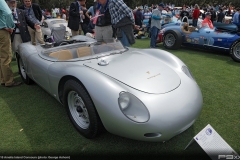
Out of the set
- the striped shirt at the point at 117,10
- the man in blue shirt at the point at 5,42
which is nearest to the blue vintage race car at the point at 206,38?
the striped shirt at the point at 117,10

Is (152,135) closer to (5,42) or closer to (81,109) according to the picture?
(81,109)

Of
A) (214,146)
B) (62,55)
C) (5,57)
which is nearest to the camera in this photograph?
(214,146)

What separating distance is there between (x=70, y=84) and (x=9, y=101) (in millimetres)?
1748

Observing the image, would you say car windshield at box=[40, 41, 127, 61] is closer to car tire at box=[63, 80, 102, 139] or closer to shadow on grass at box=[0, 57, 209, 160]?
car tire at box=[63, 80, 102, 139]

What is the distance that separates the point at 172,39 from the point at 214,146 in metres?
5.77

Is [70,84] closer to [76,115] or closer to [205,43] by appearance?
[76,115]

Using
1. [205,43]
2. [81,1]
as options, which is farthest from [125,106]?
[205,43]

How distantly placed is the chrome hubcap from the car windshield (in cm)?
67

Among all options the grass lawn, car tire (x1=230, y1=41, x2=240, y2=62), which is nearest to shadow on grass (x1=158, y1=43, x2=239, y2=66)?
car tire (x1=230, y1=41, x2=240, y2=62)

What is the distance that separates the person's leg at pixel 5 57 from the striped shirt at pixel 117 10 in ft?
6.62

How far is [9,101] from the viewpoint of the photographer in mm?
3299

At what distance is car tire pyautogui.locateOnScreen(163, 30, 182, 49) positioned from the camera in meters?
6.74

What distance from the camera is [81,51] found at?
117 inches

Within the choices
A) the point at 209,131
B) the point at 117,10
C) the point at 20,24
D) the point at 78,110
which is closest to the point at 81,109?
the point at 78,110
